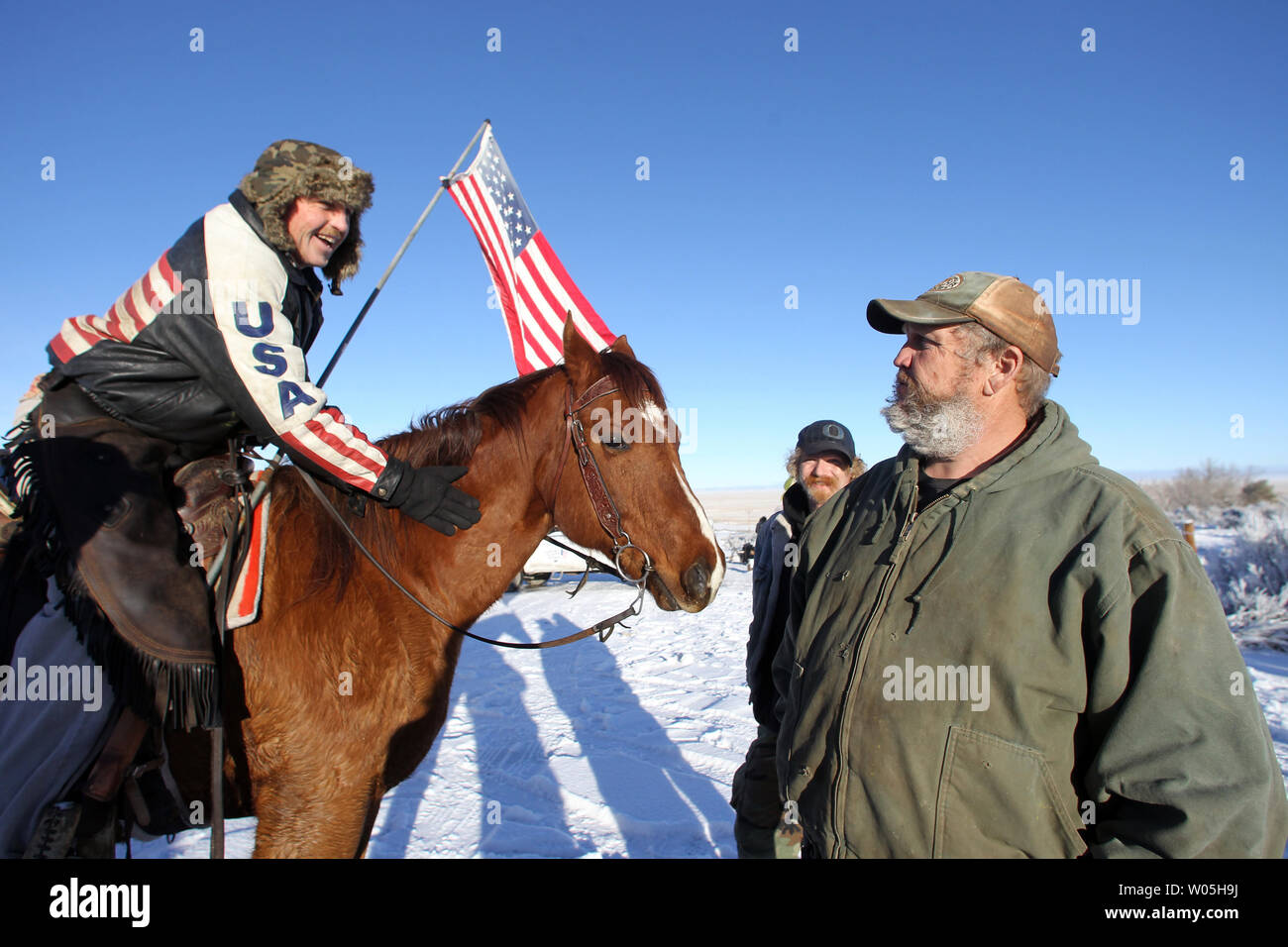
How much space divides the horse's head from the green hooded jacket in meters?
0.81

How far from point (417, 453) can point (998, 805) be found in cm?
232

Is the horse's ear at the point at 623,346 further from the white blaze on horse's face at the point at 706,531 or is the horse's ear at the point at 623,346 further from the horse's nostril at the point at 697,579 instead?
the horse's nostril at the point at 697,579

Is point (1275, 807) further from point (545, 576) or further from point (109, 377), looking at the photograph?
point (545, 576)

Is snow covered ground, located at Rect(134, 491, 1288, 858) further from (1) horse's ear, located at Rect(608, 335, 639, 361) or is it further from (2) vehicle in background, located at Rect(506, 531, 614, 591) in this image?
(2) vehicle in background, located at Rect(506, 531, 614, 591)

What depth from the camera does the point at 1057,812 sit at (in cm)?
142

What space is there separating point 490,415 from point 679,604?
1.15 metres

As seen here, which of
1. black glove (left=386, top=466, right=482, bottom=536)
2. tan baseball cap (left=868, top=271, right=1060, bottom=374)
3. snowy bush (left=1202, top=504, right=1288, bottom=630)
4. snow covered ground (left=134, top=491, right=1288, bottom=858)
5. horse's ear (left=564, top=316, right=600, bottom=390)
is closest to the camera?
tan baseball cap (left=868, top=271, right=1060, bottom=374)

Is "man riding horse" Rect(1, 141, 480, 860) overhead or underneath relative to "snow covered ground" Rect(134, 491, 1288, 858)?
overhead

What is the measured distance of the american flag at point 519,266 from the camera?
6.54 m

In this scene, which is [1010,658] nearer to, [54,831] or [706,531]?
[706,531]

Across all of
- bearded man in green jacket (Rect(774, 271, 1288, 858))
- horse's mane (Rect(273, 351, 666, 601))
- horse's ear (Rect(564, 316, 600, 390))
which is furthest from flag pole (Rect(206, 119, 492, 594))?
bearded man in green jacket (Rect(774, 271, 1288, 858))

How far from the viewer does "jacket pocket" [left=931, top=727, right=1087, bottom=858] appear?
142 centimetres

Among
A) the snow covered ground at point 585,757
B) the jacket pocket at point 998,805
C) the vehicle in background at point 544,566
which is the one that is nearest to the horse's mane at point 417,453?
the jacket pocket at point 998,805
